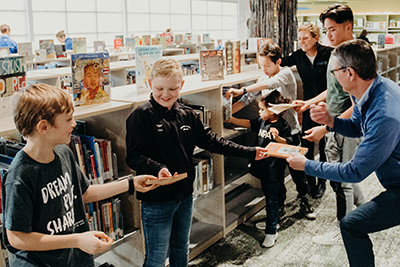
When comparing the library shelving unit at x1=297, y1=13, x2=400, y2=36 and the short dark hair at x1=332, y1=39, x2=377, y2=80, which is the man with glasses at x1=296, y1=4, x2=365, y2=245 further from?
the library shelving unit at x1=297, y1=13, x2=400, y2=36

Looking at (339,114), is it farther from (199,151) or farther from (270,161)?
(199,151)

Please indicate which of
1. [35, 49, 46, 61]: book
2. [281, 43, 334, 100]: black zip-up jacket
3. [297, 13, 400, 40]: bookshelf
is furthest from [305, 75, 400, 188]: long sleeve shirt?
[297, 13, 400, 40]: bookshelf

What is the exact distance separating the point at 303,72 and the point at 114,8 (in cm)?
1037

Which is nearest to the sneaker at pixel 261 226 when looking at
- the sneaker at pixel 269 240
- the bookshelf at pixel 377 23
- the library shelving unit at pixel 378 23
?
the sneaker at pixel 269 240

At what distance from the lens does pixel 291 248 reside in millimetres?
3203

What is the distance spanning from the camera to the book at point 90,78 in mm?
2236

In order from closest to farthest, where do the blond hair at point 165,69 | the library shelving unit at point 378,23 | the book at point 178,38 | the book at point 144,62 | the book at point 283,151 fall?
1. the blond hair at point 165,69
2. the book at point 283,151
3. the book at point 144,62
4. the book at point 178,38
5. the library shelving unit at point 378,23

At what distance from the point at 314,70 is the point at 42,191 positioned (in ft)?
9.43

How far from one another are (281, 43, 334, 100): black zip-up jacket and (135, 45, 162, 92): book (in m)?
1.61

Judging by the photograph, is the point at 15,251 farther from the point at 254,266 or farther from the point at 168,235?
the point at 254,266

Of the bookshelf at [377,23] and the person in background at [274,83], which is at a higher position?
the bookshelf at [377,23]

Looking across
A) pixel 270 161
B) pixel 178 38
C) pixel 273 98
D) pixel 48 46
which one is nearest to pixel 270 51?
pixel 273 98

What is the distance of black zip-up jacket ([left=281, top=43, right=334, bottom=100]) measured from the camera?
11.9ft

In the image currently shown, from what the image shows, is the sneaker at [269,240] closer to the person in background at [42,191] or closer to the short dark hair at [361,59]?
the short dark hair at [361,59]
